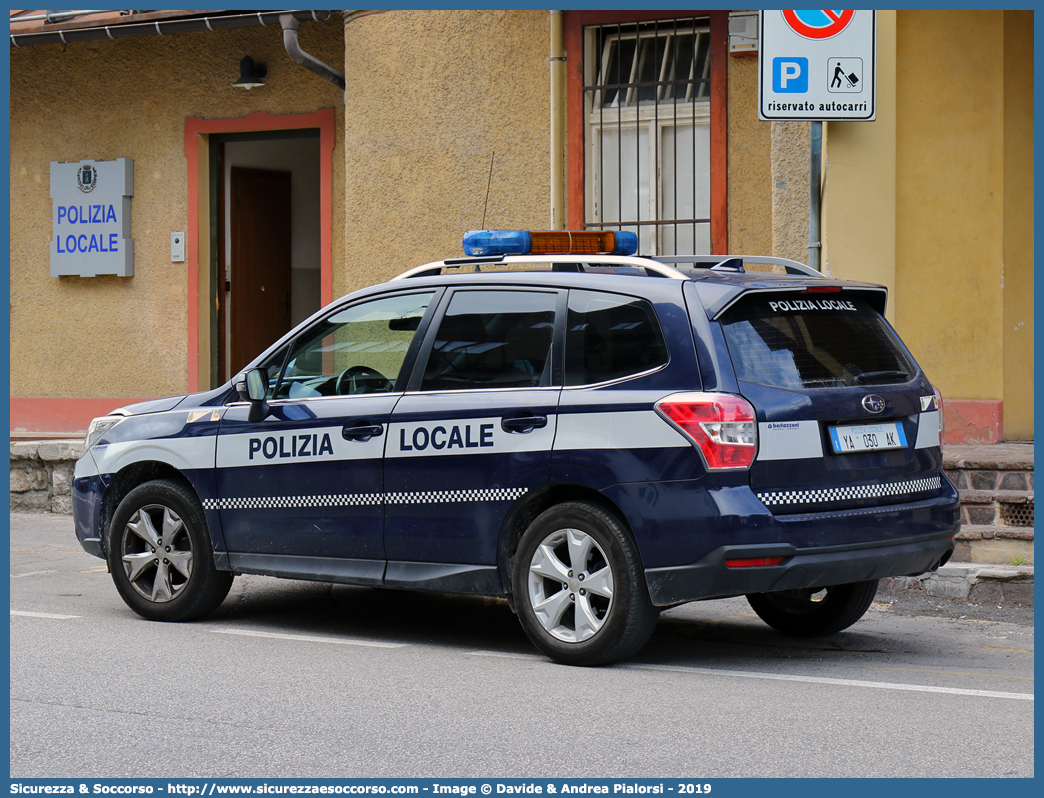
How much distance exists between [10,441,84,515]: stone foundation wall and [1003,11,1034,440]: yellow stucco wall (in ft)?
25.4

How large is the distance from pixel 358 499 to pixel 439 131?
6.25 metres

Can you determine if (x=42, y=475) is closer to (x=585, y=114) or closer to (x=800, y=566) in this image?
(x=585, y=114)

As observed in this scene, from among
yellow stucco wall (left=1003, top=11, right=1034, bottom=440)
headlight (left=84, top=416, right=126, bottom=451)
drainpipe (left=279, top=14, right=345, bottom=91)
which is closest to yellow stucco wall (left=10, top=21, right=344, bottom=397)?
drainpipe (left=279, top=14, right=345, bottom=91)

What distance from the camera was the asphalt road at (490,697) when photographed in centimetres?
439

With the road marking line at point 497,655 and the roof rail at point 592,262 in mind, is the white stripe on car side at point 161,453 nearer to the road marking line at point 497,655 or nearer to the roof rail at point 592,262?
the roof rail at point 592,262

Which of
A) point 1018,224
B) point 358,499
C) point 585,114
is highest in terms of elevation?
point 585,114

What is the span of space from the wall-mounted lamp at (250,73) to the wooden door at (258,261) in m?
1.18

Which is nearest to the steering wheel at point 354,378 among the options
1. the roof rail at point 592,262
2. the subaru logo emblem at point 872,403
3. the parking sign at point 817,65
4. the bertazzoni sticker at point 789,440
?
the roof rail at point 592,262

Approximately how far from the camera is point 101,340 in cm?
1450

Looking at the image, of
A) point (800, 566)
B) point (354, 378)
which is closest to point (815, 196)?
point (354, 378)

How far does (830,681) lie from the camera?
5.62 meters

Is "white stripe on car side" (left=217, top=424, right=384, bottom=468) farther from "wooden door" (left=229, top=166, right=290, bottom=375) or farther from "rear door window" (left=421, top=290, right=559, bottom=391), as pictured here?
"wooden door" (left=229, top=166, right=290, bottom=375)

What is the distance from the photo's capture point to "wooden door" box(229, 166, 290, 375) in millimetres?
14773

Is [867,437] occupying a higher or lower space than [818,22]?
lower
